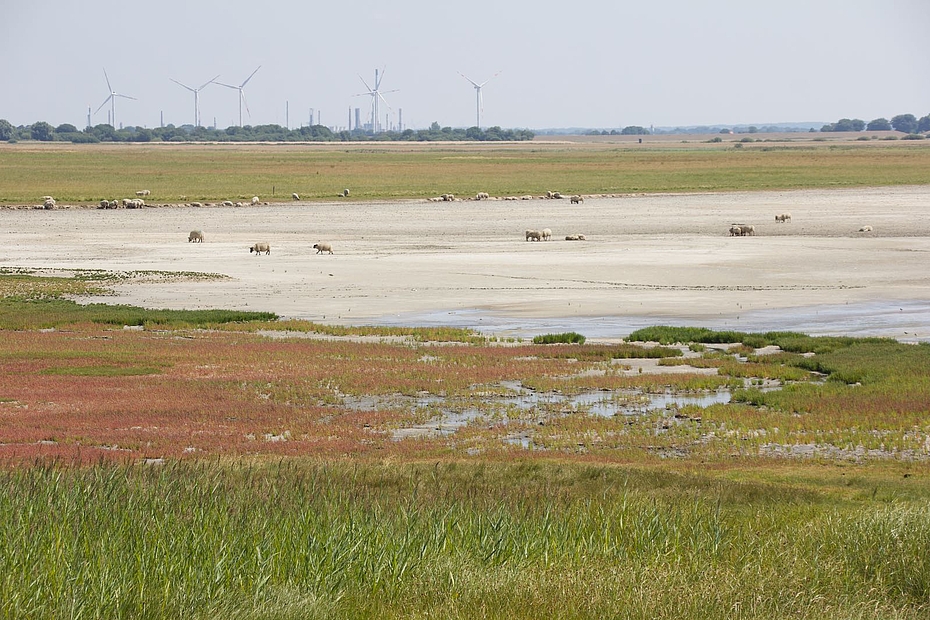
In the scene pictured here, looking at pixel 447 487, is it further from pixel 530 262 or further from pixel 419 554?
pixel 530 262

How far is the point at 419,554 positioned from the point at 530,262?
140 ft

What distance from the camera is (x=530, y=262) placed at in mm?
53219

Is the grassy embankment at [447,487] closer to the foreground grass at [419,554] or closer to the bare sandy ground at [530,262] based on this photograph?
the foreground grass at [419,554]

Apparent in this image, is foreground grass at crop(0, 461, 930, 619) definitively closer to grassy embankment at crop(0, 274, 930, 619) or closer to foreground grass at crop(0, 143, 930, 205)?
grassy embankment at crop(0, 274, 930, 619)

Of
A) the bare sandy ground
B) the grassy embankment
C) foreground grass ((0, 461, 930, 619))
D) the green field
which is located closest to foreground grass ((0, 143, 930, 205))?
the bare sandy ground

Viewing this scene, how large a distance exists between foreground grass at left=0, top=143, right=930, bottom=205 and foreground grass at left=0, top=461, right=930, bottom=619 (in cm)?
9165

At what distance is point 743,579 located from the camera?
1027 cm

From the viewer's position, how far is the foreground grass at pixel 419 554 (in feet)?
30.5

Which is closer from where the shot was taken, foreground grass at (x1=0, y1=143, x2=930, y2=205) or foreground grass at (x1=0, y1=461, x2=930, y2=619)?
foreground grass at (x1=0, y1=461, x2=930, y2=619)

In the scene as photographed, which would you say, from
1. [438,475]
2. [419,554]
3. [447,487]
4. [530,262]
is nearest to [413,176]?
[530,262]

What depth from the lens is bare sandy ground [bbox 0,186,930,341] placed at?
37.1 meters

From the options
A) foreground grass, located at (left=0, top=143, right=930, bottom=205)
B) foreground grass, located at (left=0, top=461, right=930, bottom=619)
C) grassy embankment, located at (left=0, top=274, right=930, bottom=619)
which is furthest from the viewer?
foreground grass, located at (left=0, top=143, right=930, bottom=205)

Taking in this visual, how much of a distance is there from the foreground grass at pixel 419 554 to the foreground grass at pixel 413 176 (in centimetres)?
9165

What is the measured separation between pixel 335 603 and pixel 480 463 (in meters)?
8.51
